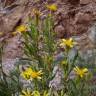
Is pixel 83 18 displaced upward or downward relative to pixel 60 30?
upward

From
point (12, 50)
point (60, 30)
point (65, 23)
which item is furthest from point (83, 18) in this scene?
point (12, 50)

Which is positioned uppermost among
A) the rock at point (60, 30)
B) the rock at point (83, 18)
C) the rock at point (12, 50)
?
the rock at point (83, 18)

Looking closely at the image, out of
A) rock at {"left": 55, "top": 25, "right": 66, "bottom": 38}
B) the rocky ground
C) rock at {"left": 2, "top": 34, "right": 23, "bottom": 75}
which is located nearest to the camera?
the rocky ground

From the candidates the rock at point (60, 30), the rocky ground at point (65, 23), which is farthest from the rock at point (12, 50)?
the rock at point (60, 30)

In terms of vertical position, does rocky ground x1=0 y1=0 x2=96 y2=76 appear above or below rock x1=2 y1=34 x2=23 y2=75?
above

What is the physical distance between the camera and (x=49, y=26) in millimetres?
3861

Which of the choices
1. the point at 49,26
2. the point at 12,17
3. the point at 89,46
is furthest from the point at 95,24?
the point at 49,26

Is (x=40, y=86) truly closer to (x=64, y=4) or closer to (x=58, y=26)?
(x=58, y=26)

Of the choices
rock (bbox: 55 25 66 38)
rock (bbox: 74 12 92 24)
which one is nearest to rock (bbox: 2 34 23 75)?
rock (bbox: 55 25 66 38)

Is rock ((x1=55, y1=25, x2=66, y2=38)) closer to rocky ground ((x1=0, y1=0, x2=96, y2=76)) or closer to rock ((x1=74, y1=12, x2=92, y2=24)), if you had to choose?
rocky ground ((x1=0, y1=0, x2=96, y2=76))

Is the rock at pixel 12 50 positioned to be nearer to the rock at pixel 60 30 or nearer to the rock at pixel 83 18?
the rock at pixel 60 30

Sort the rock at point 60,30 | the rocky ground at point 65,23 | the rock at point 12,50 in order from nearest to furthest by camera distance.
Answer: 1. the rocky ground at point 65,23
2. the rock at point 60,30
3. the rock at point 12,50

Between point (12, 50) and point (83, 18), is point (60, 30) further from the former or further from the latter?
point (12, 50)

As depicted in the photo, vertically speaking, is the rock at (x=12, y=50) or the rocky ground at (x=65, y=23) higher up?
the rocky ground at (x=65, y=23)
